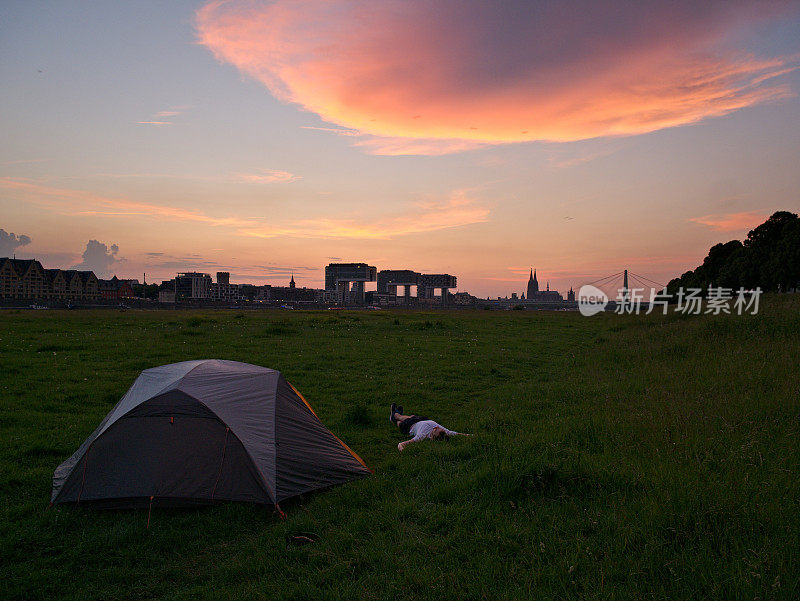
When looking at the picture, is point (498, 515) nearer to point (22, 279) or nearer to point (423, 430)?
point (423, 430)

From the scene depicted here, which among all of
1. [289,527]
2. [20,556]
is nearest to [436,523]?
[289,527]

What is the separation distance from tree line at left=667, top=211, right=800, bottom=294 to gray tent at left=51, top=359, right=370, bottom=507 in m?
72.3

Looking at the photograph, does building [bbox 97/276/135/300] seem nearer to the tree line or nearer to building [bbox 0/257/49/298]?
building [bbox 0/257/49/298]

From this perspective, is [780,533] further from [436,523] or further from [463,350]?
[463,350]

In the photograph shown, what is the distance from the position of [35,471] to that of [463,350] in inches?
773

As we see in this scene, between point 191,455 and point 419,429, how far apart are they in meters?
4.74

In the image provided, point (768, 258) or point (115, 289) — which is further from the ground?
point (768, 258)

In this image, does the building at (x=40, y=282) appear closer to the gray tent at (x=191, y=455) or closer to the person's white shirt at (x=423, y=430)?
the gray tent at (x=191, y=455)

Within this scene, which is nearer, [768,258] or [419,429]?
[419,429]

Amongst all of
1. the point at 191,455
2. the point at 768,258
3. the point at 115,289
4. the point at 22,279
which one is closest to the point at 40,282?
the point at 22,279

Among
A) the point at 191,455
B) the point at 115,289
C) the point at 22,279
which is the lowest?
the point at 191,455

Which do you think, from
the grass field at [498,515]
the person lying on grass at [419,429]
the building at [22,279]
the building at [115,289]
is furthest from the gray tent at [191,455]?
the building at [115,289]

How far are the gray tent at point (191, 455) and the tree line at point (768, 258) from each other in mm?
72277

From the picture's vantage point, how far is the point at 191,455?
7441 millimetres
